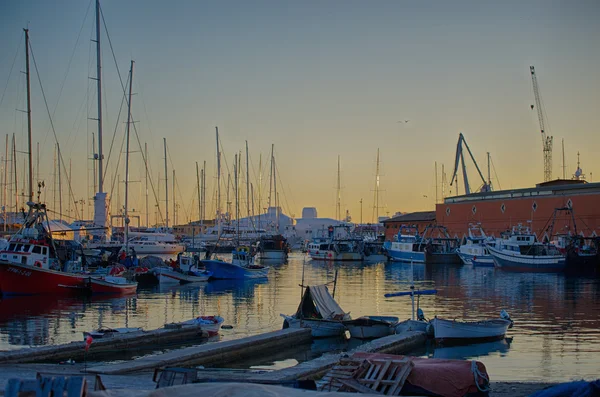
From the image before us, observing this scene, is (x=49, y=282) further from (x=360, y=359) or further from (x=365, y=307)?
(x=360, y=359)

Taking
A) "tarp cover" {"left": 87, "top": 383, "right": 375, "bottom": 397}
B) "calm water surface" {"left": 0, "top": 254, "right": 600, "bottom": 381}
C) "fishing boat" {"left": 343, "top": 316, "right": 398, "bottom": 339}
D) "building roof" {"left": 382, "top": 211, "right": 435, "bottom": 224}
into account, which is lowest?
"calm water surface" {"left": 0, "top": 254, "right": 600, "bottom": 381}

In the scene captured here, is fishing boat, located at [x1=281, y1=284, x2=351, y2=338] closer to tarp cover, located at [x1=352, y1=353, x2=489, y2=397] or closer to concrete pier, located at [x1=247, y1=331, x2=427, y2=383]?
concrete pier, located at [x1=247, y1=331, x2=427, y2=383]

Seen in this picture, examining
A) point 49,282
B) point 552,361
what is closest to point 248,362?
point 552,361

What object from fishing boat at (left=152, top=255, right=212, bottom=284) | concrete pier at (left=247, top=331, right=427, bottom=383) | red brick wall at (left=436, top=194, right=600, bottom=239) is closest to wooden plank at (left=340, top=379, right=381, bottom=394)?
concrete pier at (left=247, top=331, right=427, bottom=383)

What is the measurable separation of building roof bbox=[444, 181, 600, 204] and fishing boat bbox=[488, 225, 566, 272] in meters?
11.2

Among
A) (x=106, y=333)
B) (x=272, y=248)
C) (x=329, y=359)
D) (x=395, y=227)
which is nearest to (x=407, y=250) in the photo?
(x=272, y=248)

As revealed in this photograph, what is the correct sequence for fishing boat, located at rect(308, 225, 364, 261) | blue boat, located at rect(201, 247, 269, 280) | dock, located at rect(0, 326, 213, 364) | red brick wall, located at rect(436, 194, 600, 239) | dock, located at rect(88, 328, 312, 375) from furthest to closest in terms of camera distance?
fishing boat, located at rect(308, 225, 364, 261) < red brick wall, located at rect(436, 194, 600, 239) < blue boat, located at rect(201, 247, 269, 280) < dock, located at rect(0, 326, 213, 364) < dock, located at rect(88, 328, 312, 375)

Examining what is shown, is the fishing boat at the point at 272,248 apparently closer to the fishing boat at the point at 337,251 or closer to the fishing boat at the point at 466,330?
the fishing boat at the point at 337,251

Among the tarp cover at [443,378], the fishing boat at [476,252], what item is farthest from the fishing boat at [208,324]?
the fishing boat at [476,252]

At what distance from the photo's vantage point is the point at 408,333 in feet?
74.0

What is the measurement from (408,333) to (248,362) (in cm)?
582

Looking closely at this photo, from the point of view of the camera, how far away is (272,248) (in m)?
95.4

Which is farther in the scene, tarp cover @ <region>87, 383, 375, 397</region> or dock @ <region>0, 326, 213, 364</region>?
dock @ <region>0, 326, 213, 364</region>

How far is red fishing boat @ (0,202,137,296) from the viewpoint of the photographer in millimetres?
37312
